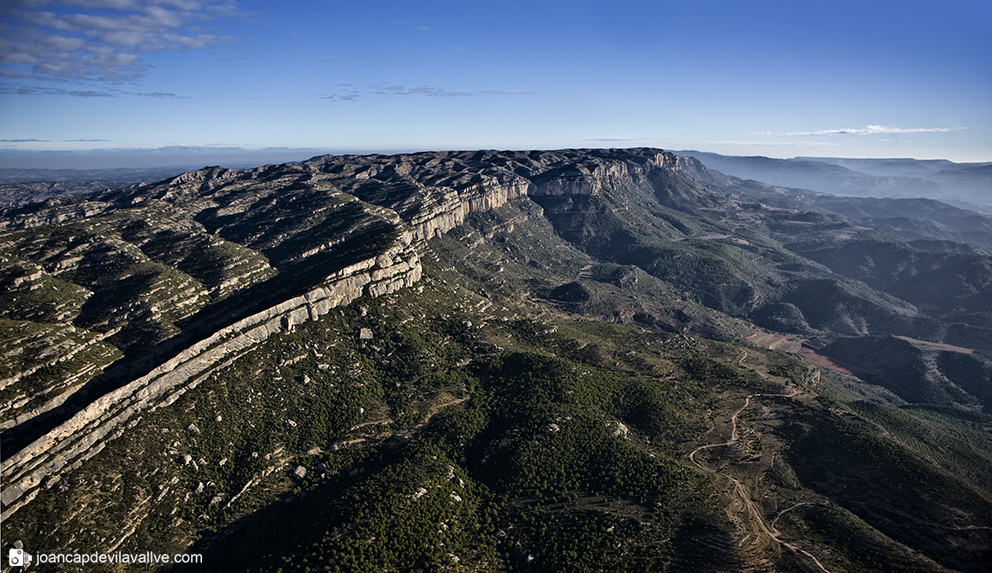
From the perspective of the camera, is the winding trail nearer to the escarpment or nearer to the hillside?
the hillside

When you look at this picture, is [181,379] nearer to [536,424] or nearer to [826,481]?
[536,424]

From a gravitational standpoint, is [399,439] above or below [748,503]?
above

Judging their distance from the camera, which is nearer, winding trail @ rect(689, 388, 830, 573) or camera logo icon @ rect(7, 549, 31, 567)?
camera logo icon @ rect(7, 549, 31, 567)

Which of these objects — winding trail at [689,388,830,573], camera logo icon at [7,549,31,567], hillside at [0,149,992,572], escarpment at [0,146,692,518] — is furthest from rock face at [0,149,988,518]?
winding trail at [689,388,830,573]

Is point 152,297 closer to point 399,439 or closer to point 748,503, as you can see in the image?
point 399,439

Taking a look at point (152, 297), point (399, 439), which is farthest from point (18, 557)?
point (152, 297)

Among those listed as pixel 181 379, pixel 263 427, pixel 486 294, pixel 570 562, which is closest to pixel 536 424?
pixel 570 562

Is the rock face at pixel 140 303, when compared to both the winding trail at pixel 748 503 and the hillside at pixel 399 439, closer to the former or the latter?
the hillside at pixel 399 439

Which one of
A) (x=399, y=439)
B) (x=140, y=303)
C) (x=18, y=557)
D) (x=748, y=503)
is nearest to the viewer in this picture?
(x=18, y=557)
